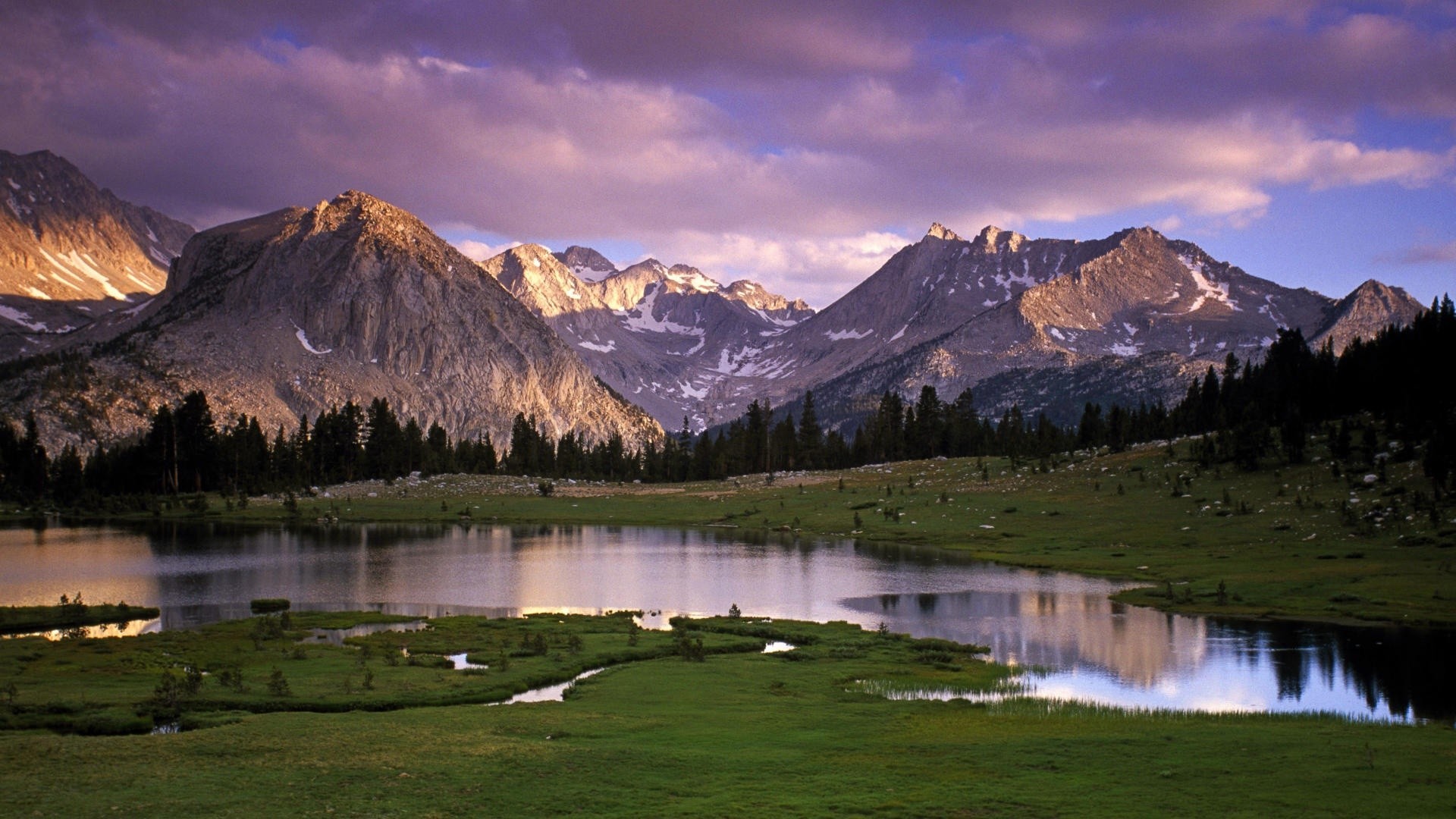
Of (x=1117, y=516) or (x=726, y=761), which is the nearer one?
(x=726, y=761)

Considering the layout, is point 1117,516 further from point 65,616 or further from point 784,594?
point 65,616

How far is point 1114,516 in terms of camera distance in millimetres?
91312

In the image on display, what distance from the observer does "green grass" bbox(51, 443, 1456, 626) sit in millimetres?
57781

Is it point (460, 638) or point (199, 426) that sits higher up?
point (199, 426)

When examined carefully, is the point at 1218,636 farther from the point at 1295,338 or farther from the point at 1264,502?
the point at 1295,338

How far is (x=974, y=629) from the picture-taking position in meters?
51.2

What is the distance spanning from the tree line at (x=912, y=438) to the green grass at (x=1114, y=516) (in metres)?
6.75

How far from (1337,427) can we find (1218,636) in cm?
6726

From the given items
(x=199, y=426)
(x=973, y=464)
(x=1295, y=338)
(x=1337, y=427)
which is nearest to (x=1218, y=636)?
(x=1337, y=427)

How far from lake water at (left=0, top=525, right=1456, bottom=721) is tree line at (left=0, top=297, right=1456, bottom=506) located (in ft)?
121

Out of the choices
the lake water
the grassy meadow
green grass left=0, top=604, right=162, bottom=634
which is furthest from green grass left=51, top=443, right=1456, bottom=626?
green grass left=0, top=604, right=162, bottom=634

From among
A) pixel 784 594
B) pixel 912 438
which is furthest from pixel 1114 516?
pixel 912 438

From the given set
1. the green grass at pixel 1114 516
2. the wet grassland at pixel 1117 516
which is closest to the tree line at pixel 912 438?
the wet grassland at pixel 1117 516

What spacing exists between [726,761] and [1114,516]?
76.7m
